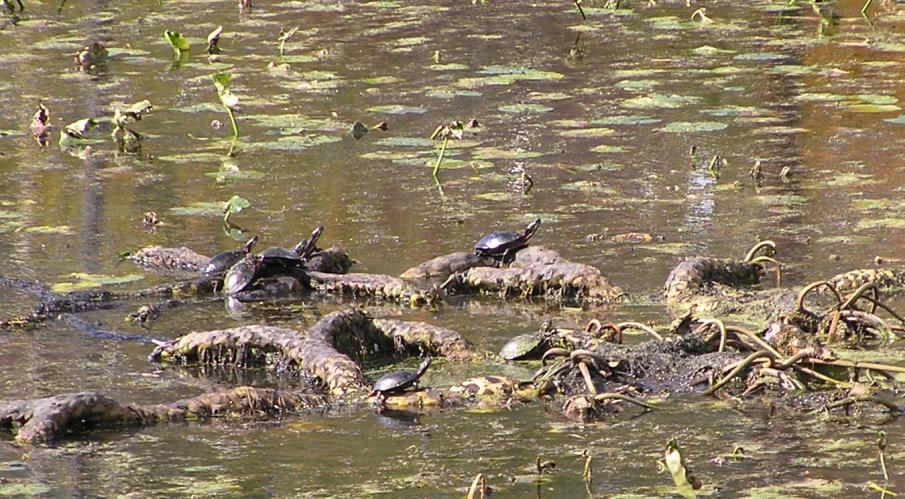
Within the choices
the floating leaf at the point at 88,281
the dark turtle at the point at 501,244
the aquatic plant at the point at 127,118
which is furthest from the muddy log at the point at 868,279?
the aquatic plant at the point at 127,118

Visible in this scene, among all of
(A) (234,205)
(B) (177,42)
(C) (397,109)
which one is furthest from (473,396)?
(B) (177,42)

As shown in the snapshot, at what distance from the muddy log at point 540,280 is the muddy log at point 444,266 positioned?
100 mm

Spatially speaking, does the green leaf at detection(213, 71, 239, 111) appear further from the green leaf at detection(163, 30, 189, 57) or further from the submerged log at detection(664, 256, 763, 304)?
the submerged log at detection(664, 256, 763, 304)

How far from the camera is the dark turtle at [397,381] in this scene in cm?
647

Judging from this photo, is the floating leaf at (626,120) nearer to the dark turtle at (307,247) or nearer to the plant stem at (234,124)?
the plant stem at (234,124)

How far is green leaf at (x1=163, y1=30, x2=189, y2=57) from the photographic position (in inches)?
605

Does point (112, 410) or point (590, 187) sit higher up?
point (112, 410)

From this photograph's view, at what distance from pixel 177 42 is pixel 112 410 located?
32.0ft

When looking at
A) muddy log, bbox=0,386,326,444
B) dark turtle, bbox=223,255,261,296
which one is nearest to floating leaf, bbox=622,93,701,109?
dark turtle, bbox=223,255,261,296

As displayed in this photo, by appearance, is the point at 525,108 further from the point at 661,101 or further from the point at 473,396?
the point at 473,396

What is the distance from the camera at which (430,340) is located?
7199 mm

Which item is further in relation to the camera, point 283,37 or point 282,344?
point 283,37

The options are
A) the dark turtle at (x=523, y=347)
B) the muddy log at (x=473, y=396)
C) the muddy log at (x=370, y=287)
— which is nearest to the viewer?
the muddy log at (x=473, y=396)

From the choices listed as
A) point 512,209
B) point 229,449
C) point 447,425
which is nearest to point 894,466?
point 447,425
